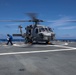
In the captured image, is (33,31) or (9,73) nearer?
(9,73)

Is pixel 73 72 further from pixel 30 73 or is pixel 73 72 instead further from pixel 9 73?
pixel 9 73

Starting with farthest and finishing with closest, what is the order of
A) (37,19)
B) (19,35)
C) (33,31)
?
(19,35) < (33,31) < (37,19)

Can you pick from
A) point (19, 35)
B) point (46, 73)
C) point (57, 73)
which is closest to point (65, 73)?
point (57, 73)

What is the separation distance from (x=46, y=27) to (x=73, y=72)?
20.1m

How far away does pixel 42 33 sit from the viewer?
82.7 feet

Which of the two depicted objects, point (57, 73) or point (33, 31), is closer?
point (57, 73)

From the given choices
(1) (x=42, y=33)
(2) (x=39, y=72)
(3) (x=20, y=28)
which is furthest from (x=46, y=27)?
(2) (x=39, y=72)

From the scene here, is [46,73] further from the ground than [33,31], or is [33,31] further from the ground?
[33,31]

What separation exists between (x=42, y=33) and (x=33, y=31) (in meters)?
1.90

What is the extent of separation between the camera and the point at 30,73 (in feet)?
19.9

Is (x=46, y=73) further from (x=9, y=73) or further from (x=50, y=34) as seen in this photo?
(x=50, y=34)

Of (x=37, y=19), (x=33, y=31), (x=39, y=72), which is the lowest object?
(x=39, y=72)

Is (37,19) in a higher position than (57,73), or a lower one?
higher

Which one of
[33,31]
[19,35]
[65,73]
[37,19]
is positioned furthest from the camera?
[19,35]
